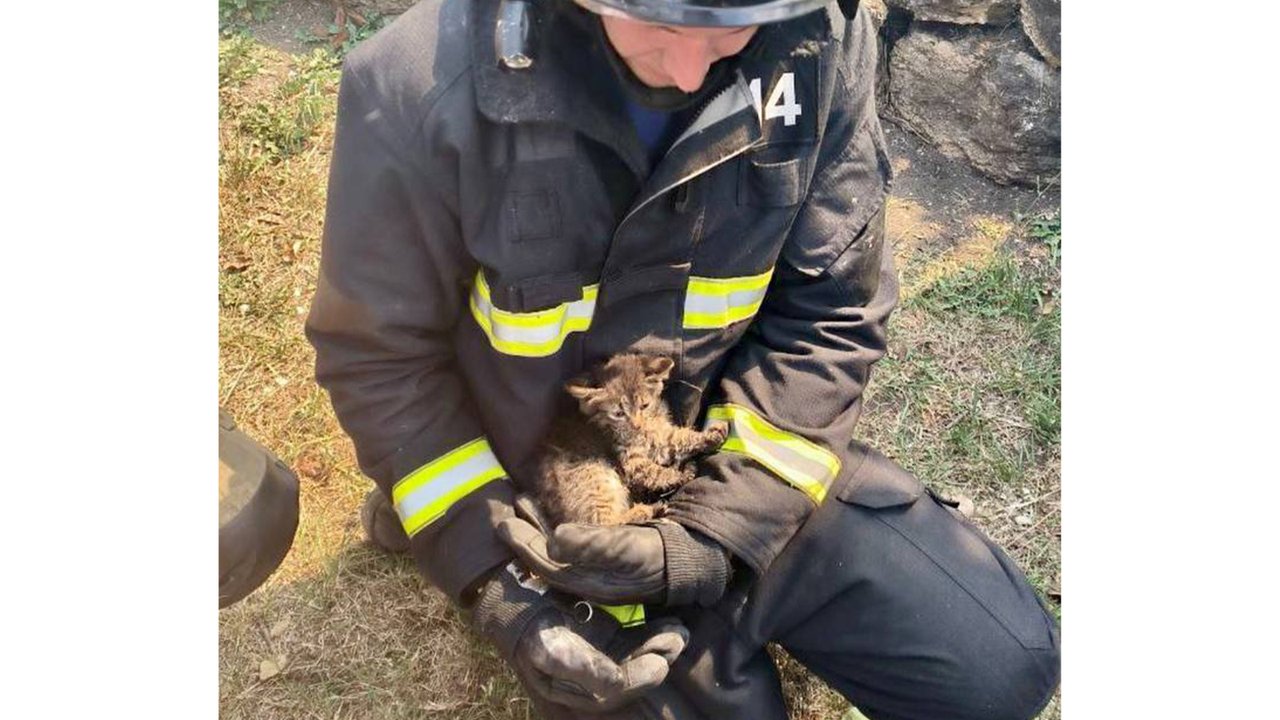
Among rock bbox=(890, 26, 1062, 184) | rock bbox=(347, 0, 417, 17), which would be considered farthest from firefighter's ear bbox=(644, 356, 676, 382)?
rock bbox=(347, 0, 417, 17)

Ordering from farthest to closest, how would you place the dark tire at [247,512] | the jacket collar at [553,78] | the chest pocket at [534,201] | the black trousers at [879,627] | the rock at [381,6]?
the rock at [381,6], the black trousers at [879,627], the dark tire at [247,512], the chest pocket at [534,201], the jacket collar at [553,78]

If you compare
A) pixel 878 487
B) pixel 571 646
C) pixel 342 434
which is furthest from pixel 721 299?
pixel 342 434

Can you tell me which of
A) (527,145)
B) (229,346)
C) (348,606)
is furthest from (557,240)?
(229,346)

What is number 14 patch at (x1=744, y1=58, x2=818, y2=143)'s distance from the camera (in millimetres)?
2389

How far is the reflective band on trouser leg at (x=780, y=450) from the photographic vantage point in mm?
2740

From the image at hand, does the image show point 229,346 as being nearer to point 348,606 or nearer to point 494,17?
point 348,606

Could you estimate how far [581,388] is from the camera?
2641mm

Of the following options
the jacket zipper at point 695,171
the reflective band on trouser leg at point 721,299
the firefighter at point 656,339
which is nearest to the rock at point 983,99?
the firefighter at point 656,339

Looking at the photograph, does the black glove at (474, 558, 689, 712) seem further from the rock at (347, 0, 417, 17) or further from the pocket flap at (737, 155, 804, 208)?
the rock at (347, 0, 417, 17)

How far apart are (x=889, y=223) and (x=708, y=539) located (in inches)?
78.5

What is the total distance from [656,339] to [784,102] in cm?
59

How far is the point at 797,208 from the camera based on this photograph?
2.60m

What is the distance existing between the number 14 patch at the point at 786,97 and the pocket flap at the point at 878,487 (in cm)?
90

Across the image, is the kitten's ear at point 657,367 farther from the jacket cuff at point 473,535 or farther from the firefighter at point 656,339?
the jacket cuff at point 473,535
